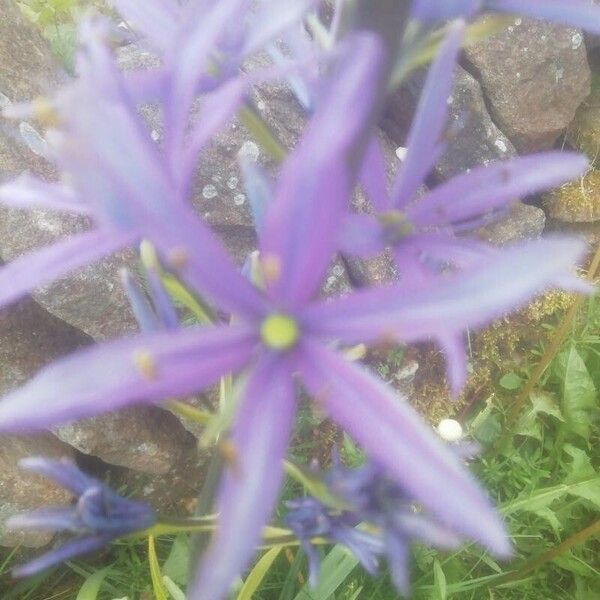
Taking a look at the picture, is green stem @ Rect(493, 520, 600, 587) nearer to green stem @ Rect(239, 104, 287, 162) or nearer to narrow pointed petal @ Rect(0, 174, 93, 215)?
green stem @ Rect(239, 104, 287, 162)

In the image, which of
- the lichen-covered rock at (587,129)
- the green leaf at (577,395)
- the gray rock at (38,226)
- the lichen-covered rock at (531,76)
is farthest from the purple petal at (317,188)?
the lichen-covered rock at (587,129)

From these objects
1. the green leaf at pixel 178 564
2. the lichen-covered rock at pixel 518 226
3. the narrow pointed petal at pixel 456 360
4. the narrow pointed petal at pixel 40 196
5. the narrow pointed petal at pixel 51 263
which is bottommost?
the lichen-covered rock at pixel 518 226

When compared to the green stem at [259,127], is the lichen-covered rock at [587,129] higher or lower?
lower

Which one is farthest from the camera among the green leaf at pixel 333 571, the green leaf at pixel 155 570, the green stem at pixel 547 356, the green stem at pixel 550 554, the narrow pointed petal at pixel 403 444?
the green stem at pixel 547 356

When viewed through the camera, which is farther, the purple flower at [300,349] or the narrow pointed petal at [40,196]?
the narrow pointed petal at [40,196]

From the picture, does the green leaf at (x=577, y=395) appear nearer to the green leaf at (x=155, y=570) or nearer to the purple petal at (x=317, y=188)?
the green leaf at (x=155, y=570)

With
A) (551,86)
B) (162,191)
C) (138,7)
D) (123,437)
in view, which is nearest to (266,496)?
(162,191)

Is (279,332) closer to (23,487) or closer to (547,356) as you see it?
(23,487)

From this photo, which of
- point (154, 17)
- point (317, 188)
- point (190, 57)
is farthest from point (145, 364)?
point (154, 17)
